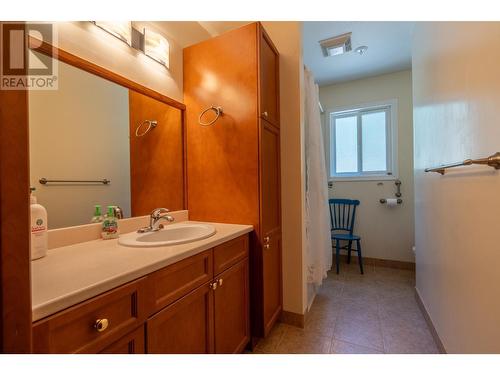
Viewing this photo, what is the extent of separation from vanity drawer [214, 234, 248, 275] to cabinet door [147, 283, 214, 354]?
4.5 inches

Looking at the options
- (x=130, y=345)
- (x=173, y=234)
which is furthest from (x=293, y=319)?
(x=130, y=345)

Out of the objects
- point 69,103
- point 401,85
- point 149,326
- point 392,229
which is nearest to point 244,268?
point 149,326

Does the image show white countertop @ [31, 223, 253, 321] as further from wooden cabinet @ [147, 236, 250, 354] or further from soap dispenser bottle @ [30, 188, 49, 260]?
wooden cabinet @ [147, 236, 250, 354]

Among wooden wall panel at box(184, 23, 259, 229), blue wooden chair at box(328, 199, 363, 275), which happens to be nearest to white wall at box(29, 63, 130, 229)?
wooden wall panel at box(184, 23, 259, 229)

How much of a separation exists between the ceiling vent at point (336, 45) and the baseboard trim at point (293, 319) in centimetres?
244

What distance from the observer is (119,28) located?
115cm

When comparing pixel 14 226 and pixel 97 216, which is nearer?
pixel 14 226

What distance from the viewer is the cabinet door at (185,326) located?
756 mm

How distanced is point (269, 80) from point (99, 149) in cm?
113

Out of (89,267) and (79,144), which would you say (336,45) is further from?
(89,267)

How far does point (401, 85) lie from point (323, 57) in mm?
1113

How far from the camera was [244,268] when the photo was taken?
1282 millimetres

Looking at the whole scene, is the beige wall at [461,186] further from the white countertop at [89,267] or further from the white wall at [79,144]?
the white wall at [79,144]

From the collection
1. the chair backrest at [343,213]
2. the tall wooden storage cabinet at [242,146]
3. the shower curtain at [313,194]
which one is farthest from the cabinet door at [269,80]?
the chair backrest at [343,213]
